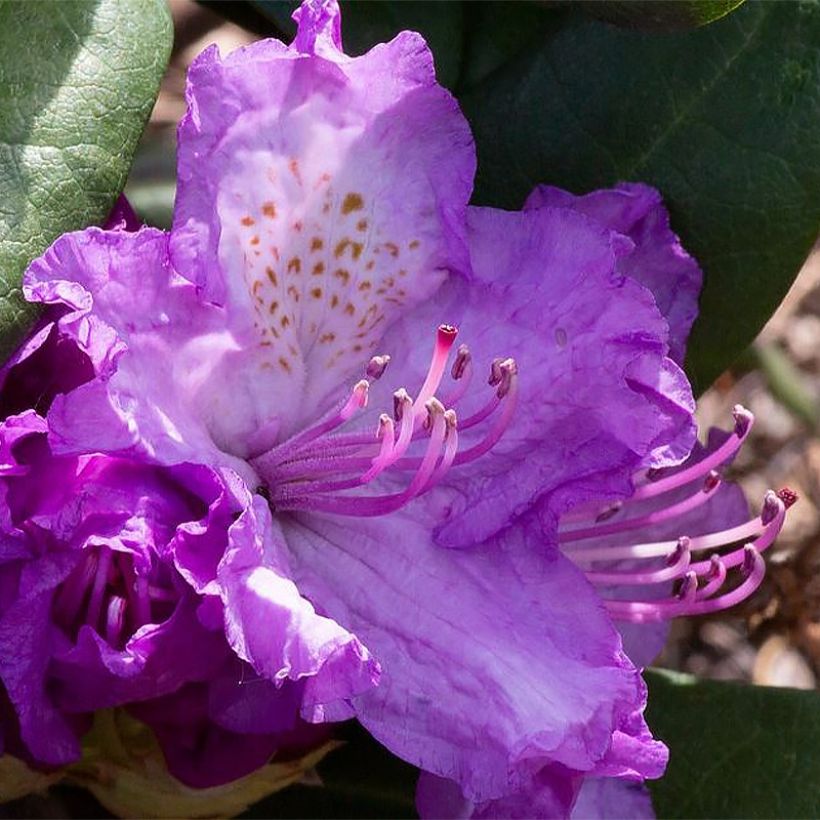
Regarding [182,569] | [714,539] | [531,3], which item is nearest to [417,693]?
[182,569]

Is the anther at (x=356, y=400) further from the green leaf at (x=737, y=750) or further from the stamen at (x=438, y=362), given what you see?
the green leaf at (x=737, y=750)

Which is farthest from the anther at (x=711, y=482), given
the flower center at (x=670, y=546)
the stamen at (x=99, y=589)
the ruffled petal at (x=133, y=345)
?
the stamen at (x=99, y=589)

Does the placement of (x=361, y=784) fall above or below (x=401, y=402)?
below

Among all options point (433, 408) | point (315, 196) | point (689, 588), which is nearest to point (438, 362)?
point (433, 408)

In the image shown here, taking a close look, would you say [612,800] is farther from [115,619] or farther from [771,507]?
[115,619]

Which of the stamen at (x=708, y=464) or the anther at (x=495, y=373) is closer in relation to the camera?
the anther at (x=495, y=373)

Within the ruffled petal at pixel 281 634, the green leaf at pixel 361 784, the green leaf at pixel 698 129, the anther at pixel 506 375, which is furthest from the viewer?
the green leaf at pixel 361 784
